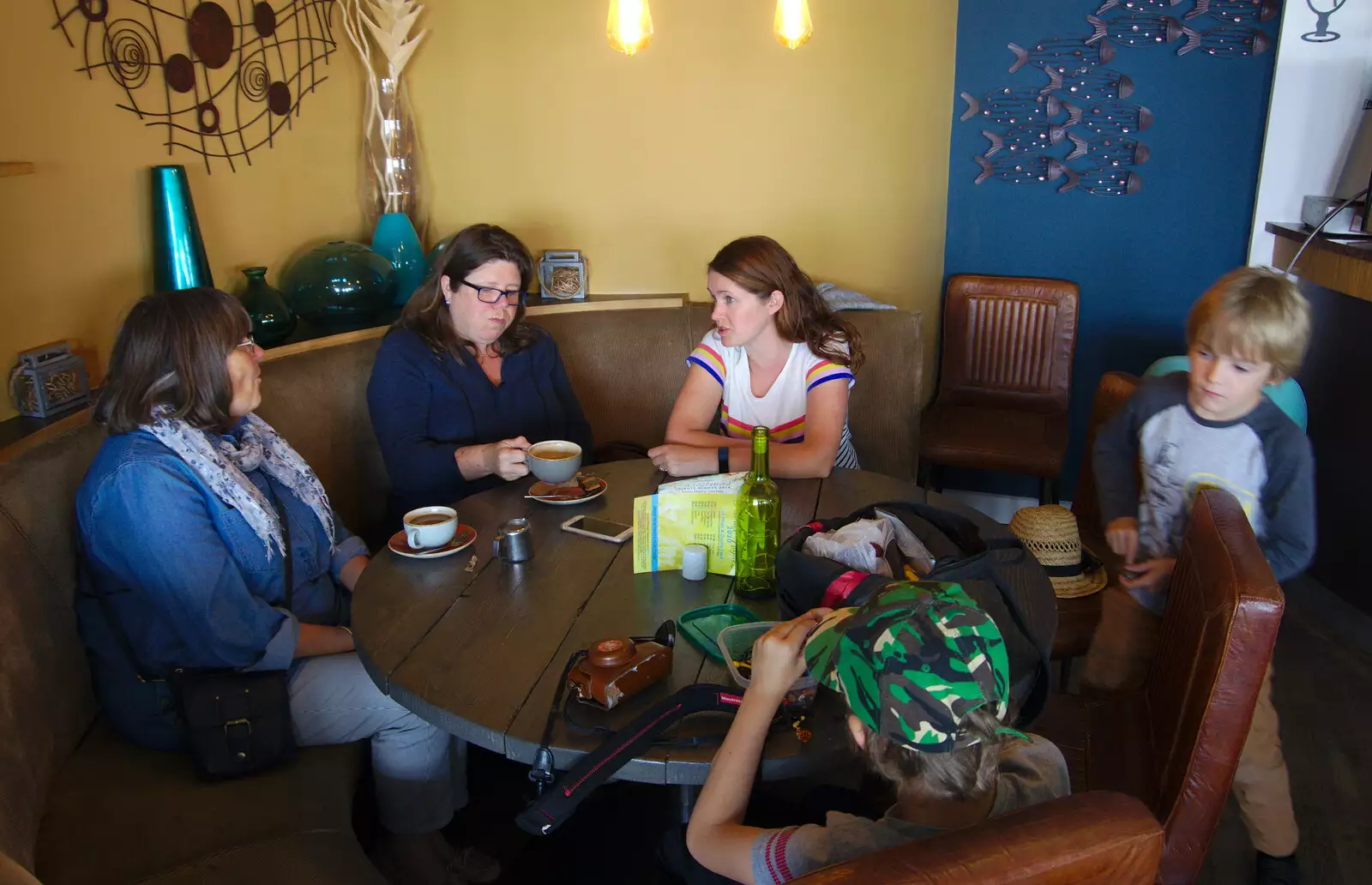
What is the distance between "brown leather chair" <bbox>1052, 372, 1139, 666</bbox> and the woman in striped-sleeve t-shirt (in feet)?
2.05

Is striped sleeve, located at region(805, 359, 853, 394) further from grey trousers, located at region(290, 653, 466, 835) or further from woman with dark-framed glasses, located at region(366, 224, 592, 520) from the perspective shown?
grey trousers, located at region(290, 653, 466, 835)

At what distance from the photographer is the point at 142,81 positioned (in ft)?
7.83

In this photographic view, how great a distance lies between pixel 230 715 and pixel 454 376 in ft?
3.50

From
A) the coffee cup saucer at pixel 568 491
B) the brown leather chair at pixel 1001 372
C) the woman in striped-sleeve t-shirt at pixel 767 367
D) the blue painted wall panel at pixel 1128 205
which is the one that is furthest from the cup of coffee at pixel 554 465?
the blue painted wall panel at pixel 1128 205

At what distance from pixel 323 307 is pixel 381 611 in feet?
5.25

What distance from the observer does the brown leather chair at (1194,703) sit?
1.28 metres

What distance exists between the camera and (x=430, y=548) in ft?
5.90

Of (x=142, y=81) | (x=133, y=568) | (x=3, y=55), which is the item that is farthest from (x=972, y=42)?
(x=133, y=568)

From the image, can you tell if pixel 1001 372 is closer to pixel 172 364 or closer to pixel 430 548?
pixel 430 548

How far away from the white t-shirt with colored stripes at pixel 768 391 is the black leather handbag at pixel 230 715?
1267 millimetres

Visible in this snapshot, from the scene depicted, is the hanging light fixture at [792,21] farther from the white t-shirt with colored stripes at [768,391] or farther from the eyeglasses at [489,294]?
the eyeglasses at [489,294]

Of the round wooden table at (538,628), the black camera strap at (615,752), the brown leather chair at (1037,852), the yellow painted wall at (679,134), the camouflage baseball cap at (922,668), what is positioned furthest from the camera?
the yellow painted wall at (679,134)

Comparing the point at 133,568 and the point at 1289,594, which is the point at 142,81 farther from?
the point at 1289,594

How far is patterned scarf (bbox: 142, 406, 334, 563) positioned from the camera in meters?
1.73
